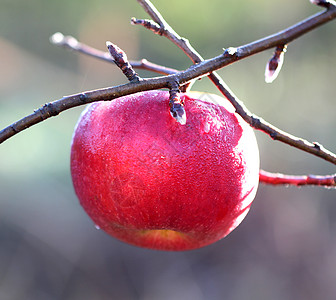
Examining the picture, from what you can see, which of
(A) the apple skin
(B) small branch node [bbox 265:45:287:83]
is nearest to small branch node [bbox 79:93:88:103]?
(A) the apple skin

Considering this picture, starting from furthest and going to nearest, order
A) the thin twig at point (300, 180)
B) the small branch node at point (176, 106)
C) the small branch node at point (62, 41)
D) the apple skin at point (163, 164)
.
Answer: the small branch node at point (62, 41) < the thin twig at point (300, 180) < the apple skin at point (163, 164) < the small branch node at point (176, 106)

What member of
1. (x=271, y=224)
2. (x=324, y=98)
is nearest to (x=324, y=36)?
(x=324, y=98)

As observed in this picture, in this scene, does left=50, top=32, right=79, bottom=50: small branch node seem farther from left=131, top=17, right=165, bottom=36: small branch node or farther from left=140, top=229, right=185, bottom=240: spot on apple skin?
left=140, top=229, right=185, bottom=240: spot on apple skin

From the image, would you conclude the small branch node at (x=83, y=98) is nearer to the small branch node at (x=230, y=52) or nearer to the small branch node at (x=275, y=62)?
the small branch node at (x=230, y=52)

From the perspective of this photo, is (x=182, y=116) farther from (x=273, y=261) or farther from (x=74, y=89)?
(x=74, y=89)

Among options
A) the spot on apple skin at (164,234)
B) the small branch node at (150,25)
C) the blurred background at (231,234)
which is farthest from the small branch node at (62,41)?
the blurred background at (231,234)

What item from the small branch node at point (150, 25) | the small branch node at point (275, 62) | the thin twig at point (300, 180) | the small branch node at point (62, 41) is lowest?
the thin twig at point (300, 180)
